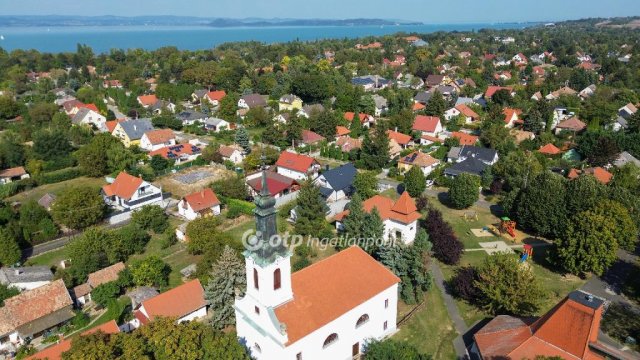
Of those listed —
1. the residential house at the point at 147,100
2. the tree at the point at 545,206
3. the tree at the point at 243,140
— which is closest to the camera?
the tree at the point at 545,206

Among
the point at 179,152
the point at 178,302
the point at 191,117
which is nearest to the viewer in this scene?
the point at 178,302

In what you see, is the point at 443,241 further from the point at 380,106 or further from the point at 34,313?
the point at 380,106

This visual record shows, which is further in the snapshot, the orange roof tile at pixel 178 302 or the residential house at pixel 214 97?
the residential house at pixel 214 97

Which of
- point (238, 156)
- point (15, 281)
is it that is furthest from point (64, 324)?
point (238, 156)

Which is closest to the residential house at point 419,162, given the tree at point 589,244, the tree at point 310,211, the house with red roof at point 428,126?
the house with red roof at point 428,126

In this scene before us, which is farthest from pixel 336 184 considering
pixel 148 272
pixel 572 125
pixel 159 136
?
pixel 572 125

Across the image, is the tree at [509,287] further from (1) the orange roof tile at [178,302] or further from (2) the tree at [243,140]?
(2) the tree at [243,140]

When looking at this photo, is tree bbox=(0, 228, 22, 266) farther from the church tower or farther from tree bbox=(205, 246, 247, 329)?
the church tower
